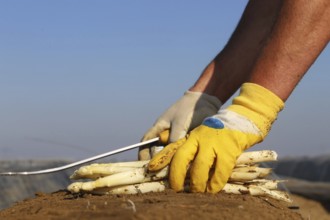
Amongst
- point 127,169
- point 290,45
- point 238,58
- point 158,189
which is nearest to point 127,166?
point 127,169

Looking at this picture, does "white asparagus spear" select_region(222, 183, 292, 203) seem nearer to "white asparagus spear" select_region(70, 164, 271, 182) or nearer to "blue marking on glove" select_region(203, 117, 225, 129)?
"white asparagus spear" select_region(70, 164, 271, 182)

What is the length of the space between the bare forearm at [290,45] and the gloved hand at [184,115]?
0.47m

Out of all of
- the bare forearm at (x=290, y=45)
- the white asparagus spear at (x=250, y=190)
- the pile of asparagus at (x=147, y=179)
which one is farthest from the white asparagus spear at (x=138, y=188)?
the bare forearm at (x=290, y=45)

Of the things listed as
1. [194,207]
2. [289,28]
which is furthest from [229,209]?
[289,28]

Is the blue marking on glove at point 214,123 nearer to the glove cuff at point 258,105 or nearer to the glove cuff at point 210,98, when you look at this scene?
the glove cuff at point 258,105

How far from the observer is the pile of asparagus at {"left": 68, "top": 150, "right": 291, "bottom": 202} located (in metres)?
2.29

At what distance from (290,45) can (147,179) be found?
75 centimetres

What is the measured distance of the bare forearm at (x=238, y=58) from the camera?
2.95 metres

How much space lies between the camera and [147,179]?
2.30 metres

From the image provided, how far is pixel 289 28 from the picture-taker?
2.39m

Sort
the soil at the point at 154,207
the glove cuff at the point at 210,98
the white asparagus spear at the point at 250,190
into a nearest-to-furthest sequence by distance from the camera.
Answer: the soil at the point at 154,207 → the white asparagus spear at the point at 250,190 → the glove cuff at the point at 210,98

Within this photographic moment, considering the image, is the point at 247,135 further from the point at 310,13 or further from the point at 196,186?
the point at 310,13

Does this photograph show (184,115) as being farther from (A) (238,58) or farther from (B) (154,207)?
(B) (154,207)

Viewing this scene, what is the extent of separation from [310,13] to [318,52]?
0.54 ft
